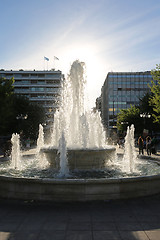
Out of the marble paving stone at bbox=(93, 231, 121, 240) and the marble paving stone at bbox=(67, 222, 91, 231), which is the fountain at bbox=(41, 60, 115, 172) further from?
the marble paving stone at bbox=(93, 231, 121, 240)

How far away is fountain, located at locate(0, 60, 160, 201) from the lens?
624cm

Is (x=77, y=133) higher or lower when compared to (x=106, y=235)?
higher

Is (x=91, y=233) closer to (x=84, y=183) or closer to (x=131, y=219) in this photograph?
(x=131, y=219)

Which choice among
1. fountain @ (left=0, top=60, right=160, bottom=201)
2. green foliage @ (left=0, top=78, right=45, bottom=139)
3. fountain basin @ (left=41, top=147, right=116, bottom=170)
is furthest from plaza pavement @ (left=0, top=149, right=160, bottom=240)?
green foliage @ (left=0, top=78, right=45, bottom=139)

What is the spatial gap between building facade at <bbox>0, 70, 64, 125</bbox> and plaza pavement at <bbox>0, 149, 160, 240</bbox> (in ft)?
222

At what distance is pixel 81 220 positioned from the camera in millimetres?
4992

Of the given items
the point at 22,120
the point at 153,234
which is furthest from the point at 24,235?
the point at 22,120

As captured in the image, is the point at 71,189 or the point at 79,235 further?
the point at 71,189

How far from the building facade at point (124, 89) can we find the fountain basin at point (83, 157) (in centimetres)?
6876

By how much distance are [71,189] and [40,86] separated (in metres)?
Answer: 71.1

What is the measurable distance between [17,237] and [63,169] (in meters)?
4.57

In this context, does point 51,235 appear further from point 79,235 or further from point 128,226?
point 128,226

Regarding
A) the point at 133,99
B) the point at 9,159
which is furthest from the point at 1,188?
the point at 133,99

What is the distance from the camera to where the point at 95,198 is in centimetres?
625
